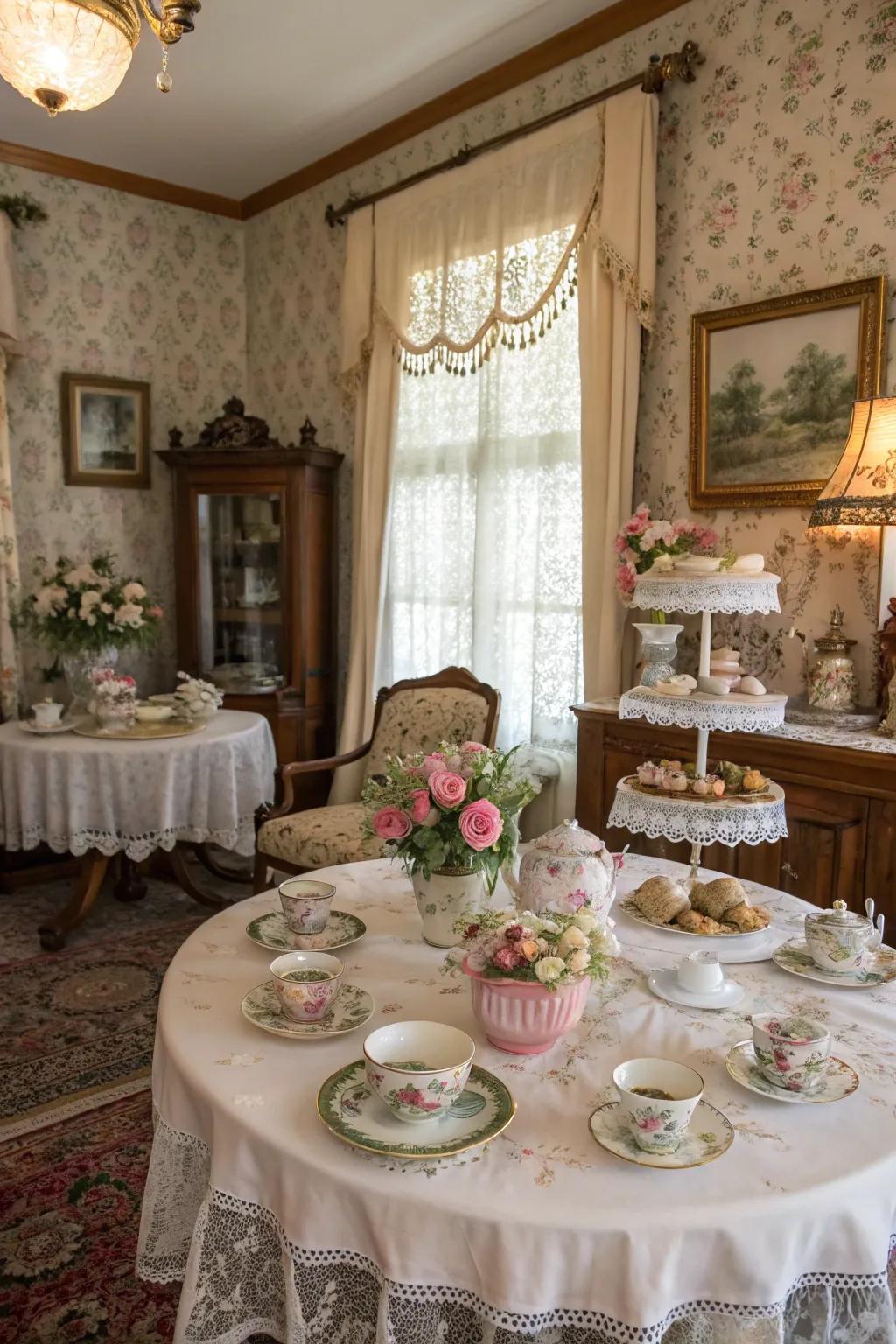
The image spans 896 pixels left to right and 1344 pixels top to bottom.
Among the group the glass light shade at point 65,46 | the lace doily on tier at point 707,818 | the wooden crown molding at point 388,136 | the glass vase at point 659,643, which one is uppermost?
the wooden crown molding at point 388,136

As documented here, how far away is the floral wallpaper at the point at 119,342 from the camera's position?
4773 mm

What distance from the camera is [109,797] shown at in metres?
3.49

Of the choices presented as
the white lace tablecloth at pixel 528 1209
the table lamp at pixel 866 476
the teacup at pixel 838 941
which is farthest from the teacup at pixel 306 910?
Answer: the table lamp at pixel 866 476

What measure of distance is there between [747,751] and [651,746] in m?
0.33

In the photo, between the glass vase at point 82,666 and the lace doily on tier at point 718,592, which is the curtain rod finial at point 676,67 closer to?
the lace doily on tier at point 718,592

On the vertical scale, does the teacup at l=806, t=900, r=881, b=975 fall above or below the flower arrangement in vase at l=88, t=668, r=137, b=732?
below

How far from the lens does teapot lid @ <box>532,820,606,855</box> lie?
1.66 metres

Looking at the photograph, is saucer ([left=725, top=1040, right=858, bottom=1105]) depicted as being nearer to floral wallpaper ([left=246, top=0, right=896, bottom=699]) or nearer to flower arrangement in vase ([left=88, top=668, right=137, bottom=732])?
floral wallpaper ([left=246, top=0, right=896, bottom=699])

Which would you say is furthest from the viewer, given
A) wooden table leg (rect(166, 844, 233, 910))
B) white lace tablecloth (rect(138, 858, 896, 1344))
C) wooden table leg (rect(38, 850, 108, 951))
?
wooden table leg (rect(166, 844, 233, 910))

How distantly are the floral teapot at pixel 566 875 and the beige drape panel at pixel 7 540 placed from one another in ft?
11.9

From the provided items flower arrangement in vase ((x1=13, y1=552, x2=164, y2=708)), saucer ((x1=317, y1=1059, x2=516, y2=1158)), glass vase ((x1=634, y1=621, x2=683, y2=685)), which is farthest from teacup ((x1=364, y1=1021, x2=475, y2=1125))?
flower arrangement in vase ((x1=13, y1=552, x2=164, y2=708))

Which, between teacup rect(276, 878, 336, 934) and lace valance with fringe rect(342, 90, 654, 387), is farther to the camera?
lace valance with fringe rect(342, 90, 654, 387)

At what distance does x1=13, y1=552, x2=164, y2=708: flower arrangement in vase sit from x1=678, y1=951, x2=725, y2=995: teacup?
119 inches

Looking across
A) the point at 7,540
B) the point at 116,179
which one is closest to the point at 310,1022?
the point at 7,540
